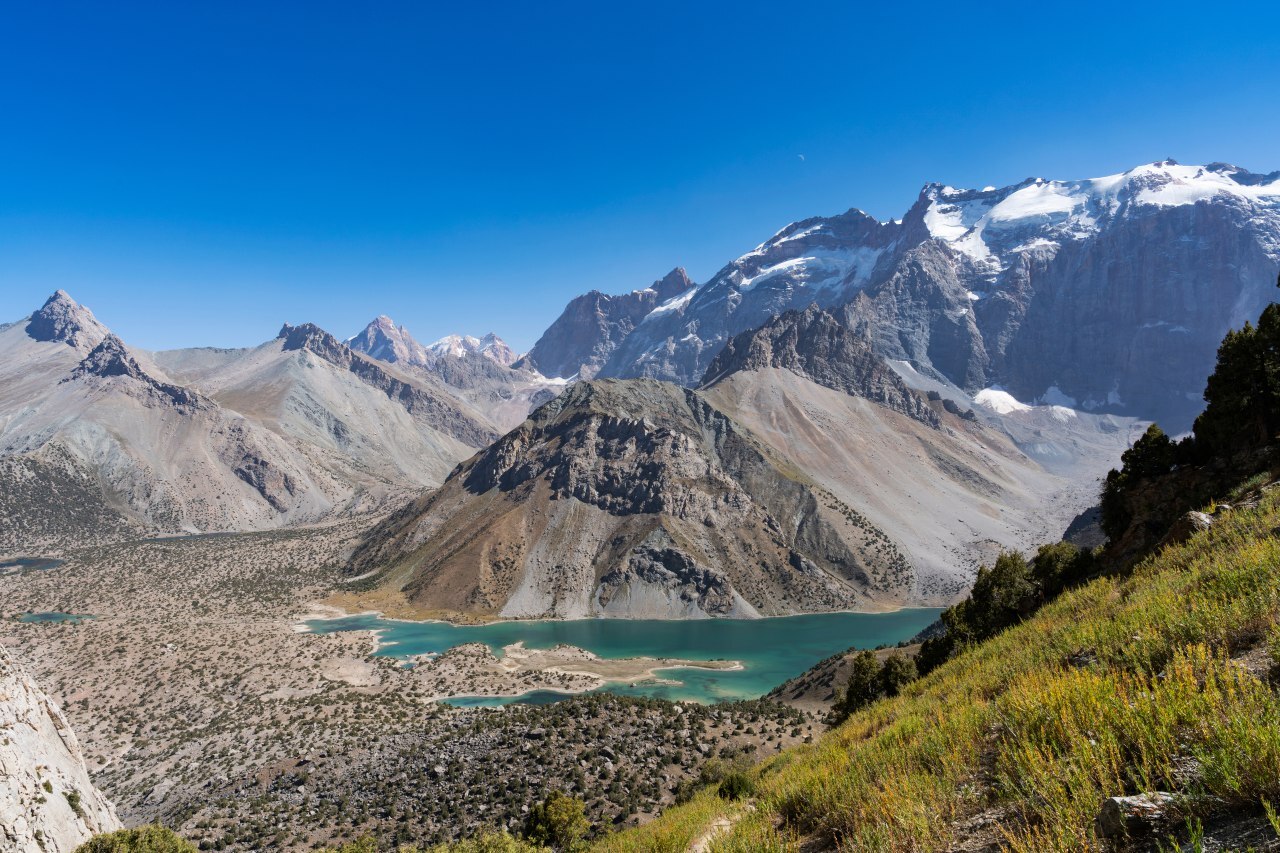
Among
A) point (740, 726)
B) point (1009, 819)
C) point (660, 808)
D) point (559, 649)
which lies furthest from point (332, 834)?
point (559, 649)

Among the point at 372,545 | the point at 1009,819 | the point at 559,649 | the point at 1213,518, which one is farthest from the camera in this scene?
the point at 372,545

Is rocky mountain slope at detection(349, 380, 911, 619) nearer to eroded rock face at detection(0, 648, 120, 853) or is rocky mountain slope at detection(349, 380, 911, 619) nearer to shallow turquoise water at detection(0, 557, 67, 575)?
shallow turquoise water at detection(0, 557, 67, 575)

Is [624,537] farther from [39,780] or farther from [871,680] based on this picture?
[39,780]

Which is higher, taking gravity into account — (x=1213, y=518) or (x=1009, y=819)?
(x=1213, y=518)

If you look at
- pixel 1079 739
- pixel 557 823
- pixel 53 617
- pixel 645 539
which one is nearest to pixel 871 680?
pixel 557 823

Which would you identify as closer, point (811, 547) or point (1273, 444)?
point (1273, 444)

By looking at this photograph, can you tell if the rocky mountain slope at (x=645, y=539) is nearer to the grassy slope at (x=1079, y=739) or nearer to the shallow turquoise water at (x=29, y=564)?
the shallow turquoise water at (x=29, y=564)

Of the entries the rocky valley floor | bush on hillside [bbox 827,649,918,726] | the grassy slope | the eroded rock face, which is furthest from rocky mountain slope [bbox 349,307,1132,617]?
the grassy slope

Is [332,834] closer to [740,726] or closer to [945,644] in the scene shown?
[740,726]

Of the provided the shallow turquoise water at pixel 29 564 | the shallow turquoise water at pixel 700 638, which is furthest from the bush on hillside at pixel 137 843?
the shallow turquoise water at pixel 29 564
